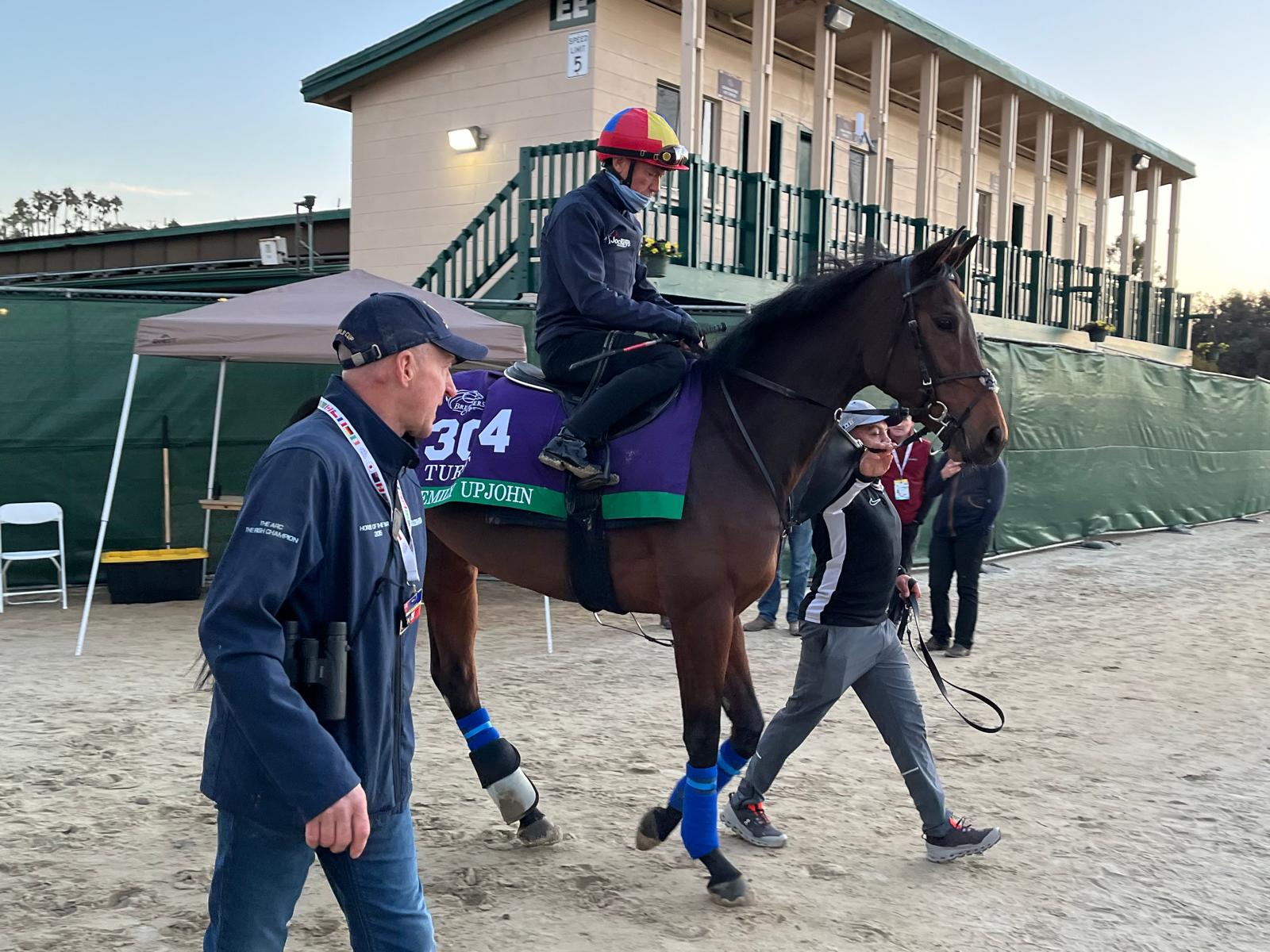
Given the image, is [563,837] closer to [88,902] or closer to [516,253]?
[88,902]

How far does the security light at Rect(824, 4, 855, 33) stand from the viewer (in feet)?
42.9

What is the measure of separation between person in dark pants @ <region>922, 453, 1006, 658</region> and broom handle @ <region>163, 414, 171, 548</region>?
654 centimetres

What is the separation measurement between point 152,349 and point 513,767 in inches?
201

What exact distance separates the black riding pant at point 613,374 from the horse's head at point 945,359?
32.9 inches

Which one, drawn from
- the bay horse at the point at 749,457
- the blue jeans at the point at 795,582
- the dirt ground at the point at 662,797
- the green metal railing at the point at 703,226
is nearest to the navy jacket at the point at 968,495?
the dirt ground at the point at 662,797

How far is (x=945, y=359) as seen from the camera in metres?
3.91

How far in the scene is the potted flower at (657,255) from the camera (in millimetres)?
10953

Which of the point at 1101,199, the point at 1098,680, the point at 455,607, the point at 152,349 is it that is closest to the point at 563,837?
the point at 455,607

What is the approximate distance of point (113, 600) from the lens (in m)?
9.08

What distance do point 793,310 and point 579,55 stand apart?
956 centimetres

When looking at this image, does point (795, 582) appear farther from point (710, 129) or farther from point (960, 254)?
point (710, 129)

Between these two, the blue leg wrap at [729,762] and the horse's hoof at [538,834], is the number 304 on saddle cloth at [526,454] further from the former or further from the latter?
the horse's hoof at [538,834]

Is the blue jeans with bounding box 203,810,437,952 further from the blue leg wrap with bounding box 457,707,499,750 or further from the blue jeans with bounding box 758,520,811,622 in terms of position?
the blue jeans with bounding box 758,520,811,622

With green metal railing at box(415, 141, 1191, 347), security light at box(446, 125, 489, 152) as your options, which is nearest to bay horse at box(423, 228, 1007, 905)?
green metal railing at box(415, 141, 1191, 347)
